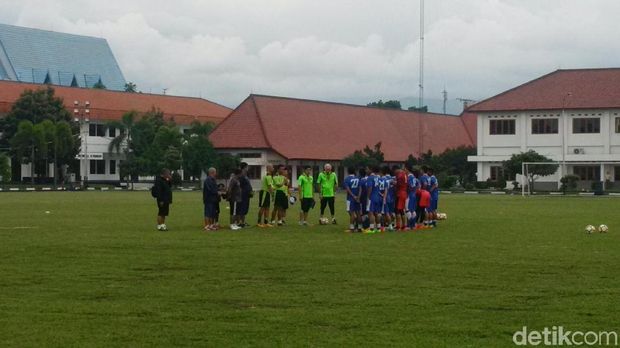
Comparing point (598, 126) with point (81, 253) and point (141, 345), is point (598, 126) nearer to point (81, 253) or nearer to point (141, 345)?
Result: point (81, 253)

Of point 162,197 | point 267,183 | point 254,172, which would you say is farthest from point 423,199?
point 254,172

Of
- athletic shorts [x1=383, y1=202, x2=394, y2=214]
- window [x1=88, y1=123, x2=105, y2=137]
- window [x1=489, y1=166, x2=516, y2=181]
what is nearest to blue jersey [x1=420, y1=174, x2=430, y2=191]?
athletic shorts [x1=383, y1=202, x2=394, y2=214]

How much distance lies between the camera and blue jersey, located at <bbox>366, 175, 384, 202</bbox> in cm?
2498

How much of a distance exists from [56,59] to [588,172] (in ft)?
196

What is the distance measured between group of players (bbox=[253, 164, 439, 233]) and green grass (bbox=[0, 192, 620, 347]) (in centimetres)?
204

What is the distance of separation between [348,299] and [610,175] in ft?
238

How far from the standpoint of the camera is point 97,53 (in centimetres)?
11975

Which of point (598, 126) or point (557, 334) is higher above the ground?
point (598, 126)

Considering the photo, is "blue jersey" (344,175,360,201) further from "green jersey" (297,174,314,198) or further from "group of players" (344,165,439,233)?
"green jersey" (297,174,314,198)

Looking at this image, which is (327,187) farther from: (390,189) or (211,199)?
(211,199)

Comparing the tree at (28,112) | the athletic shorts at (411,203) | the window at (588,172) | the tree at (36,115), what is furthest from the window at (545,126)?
the athletic shorts at (411,203)

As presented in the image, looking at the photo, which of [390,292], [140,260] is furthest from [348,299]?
[140,260]

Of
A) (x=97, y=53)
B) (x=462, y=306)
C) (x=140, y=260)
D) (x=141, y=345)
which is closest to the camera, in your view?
(x=141, y=345)

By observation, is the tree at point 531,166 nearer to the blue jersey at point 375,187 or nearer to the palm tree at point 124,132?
the palm tree at point 124,132
